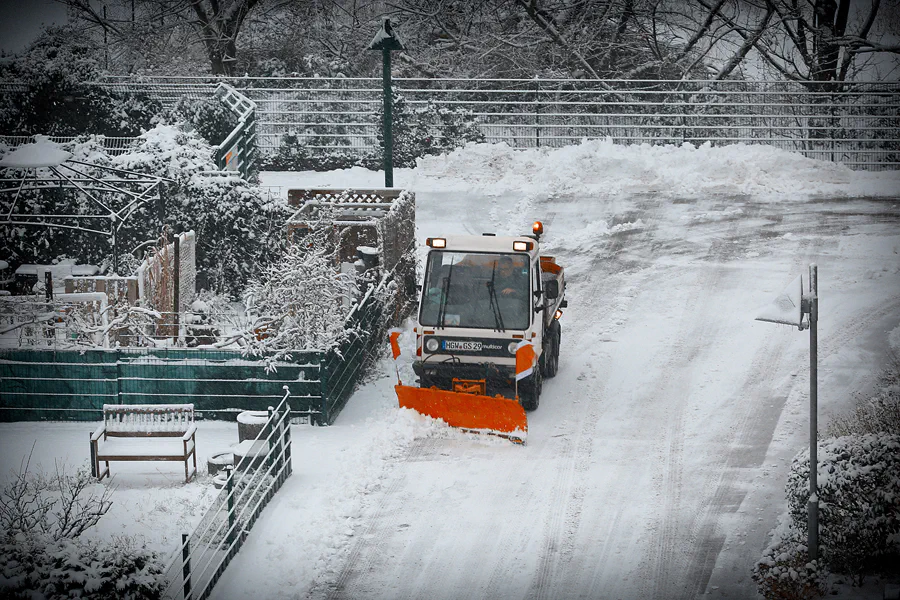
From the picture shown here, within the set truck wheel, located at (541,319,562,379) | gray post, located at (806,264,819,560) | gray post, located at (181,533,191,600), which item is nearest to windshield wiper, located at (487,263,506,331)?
truck wheel, located at (541,319,562,379)

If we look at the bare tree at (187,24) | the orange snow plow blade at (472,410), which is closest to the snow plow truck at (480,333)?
the orange snow plow blade at (472,410)

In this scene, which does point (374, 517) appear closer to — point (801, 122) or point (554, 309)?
point (554, 309)

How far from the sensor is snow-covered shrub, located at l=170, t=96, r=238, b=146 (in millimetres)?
25219

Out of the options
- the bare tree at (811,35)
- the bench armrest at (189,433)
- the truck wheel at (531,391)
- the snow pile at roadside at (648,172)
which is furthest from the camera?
the bare tree at (811,35)

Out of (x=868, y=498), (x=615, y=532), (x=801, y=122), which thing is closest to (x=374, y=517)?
(x=615, y=532)

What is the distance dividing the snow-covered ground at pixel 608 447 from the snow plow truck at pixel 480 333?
1.10ft

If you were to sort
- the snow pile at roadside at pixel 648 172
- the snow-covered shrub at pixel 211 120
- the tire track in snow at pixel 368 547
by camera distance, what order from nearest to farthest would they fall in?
the tire track in snow at pixel 368 547 → the snow-covered shrub at pixel 211 120 → the snow pile at roadside at pixel 648 172

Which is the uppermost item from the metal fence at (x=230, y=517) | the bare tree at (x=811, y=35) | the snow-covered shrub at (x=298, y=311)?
the bare tree at (x=811, y=35)

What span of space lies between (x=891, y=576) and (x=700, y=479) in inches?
117

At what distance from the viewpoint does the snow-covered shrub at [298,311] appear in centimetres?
1476

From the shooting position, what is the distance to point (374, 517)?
12.0m

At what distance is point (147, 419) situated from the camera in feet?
45.5

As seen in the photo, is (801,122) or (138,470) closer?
(138,470)

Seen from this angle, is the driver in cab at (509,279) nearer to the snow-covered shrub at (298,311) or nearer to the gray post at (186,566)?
the snow-covered shrub at (298,311)
